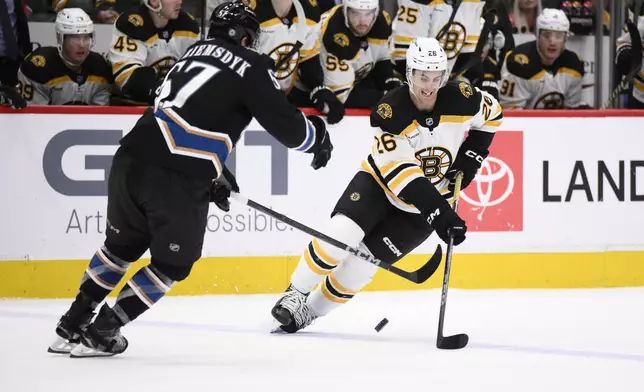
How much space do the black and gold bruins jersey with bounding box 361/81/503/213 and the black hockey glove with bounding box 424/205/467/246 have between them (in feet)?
0.48

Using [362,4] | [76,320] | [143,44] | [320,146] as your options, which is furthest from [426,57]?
[143,44]

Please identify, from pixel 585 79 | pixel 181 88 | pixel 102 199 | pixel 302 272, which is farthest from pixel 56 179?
pixel 585 79

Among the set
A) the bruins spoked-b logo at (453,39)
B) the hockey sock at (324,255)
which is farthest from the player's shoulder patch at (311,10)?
the hockey sock at (324,255)

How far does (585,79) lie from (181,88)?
11.9ft

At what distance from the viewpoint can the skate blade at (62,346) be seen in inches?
148

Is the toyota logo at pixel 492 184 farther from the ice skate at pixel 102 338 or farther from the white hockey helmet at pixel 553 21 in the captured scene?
the ice skate at pixel 102 338

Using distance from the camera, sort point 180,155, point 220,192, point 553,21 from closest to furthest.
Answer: point 180,155 < point 220,192 < point 553,21

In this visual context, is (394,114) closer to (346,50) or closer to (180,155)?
(180,155)

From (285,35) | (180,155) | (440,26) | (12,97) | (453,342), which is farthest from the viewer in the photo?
(440,26)

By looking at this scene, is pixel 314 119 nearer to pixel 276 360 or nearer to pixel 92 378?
pixel 276 360

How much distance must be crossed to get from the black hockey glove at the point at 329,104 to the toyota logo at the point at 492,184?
0.74m

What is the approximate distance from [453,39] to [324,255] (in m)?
2.05

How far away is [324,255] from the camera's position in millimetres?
4207

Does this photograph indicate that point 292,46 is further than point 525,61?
No
